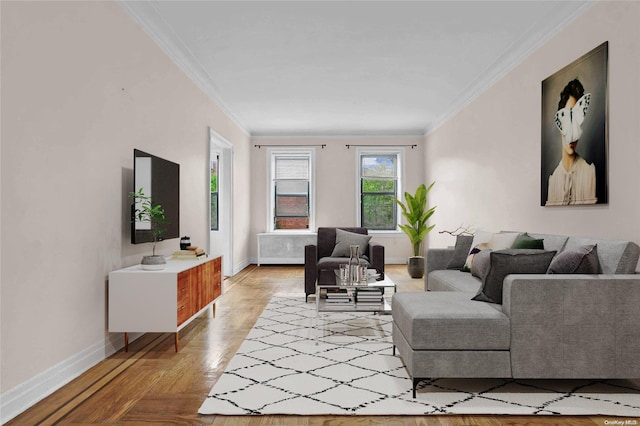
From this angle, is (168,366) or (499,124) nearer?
(168,366)

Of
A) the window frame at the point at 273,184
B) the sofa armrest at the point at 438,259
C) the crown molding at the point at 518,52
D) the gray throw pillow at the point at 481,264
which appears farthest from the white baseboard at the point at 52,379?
the window frame at the point at 273,184

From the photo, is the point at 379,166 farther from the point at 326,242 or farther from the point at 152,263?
the point at 152,263

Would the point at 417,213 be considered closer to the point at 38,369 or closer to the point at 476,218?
the point at 476,218

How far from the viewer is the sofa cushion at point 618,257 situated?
9.22 ft

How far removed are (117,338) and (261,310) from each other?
173 cm

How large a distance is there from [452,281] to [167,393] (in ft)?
8.19

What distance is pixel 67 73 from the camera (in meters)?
2.94

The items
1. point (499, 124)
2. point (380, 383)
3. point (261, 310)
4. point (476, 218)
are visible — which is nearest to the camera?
point (380, 383)

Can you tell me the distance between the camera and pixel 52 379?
2736mm

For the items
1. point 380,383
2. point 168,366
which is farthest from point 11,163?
point 380,383

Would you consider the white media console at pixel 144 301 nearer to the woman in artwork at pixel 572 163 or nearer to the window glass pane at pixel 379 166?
the woman in artwork at pixel 572 163

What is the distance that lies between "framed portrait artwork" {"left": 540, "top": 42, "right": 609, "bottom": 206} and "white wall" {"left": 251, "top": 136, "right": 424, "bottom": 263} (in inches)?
211

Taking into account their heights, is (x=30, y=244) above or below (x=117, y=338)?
above

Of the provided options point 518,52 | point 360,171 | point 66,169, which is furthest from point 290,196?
point 66,169
